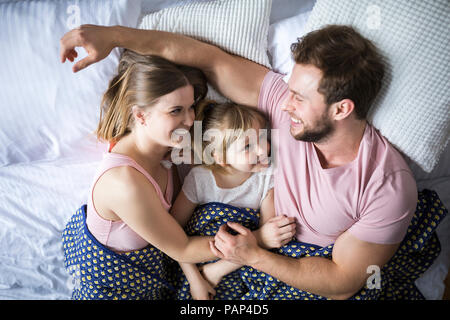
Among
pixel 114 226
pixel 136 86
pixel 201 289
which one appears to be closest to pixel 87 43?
pixel 136 86

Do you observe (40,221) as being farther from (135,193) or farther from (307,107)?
(307,107)

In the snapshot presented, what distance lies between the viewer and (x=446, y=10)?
3.19 feet

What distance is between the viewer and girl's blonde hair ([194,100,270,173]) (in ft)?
3.97

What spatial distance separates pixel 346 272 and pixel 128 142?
795mm

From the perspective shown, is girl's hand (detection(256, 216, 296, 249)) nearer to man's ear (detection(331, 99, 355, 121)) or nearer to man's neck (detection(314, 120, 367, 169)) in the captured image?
man's neck (detection(314, 120, 367, 169))

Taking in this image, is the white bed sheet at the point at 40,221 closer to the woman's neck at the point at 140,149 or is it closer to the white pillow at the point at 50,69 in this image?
the white pillow at the point at 50,69

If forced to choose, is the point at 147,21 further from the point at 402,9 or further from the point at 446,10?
the point at 446,10

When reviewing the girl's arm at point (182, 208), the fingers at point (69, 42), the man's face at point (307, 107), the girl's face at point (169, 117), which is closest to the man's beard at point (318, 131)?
the man's face at point (307, 107)

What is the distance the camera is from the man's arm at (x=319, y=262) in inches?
43.7

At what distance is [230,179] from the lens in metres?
1.30

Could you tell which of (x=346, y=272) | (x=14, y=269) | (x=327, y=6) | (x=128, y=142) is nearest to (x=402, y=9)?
(x=327, y=6)

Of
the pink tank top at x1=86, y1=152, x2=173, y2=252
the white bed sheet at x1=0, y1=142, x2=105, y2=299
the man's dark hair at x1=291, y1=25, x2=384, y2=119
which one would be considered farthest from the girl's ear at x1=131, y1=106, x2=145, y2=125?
the man's dark hair at x1=291, y1=25, x2=384, y2=119

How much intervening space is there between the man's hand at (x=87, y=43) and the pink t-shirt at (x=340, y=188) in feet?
1.72

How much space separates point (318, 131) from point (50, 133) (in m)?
1.00
